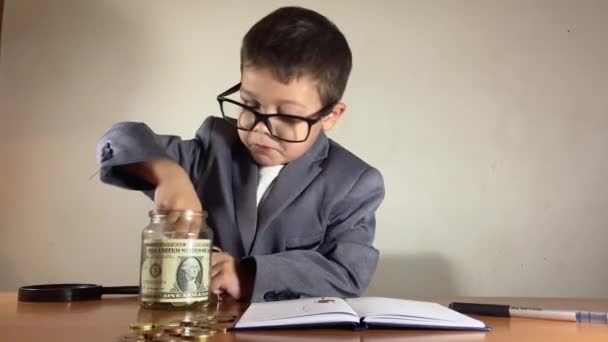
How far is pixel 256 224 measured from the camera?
766 mm

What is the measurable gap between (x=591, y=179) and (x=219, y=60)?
86 centimetres

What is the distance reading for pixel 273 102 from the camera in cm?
70

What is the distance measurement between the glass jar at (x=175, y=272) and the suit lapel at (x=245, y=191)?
0.23 m

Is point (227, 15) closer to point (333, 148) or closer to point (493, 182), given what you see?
point (333, 148)

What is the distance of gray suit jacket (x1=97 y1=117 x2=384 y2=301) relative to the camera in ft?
2.27

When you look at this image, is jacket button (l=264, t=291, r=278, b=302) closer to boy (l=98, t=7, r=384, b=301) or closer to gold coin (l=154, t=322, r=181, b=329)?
boy (l=98, t=7, r=384, b=301)

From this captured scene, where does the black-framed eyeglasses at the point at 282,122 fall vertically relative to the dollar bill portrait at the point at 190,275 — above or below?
above

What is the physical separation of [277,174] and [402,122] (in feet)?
1.40

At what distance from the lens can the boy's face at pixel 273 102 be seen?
0.71m

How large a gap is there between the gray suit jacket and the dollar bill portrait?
0.56 ft

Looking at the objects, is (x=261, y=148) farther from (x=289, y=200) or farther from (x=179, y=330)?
(x=179, y=330)

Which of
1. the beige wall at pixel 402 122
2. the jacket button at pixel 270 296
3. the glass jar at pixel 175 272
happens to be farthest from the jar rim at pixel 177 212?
the beige wall at pixel 402 122

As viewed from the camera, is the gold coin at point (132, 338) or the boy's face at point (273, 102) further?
the boy's face at point (273, 102)

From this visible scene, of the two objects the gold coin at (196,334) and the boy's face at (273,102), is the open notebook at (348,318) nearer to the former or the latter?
the gold coin at (196,334)
